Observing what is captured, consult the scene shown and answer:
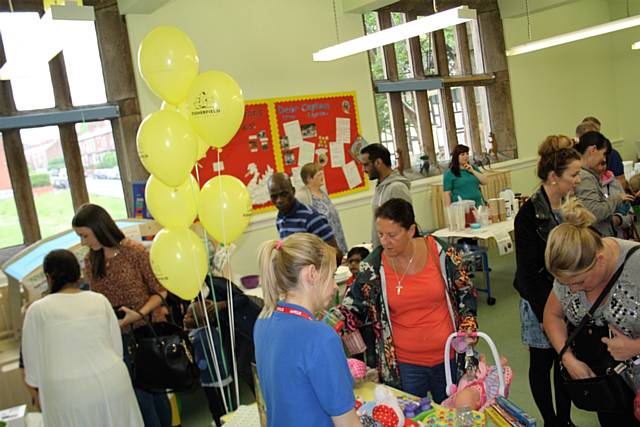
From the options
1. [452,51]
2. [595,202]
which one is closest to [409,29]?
[595,202]

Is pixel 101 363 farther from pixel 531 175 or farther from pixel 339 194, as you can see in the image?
pixel 531 175

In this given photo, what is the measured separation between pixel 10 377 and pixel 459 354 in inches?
111

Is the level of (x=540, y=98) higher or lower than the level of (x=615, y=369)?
higher

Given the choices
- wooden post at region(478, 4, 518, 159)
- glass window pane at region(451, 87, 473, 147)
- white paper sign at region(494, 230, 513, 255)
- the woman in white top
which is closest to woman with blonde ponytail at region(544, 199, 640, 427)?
the woman in white top

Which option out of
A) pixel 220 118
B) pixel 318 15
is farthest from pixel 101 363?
pixel 318 15

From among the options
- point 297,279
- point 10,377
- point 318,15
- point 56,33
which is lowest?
point 10,377

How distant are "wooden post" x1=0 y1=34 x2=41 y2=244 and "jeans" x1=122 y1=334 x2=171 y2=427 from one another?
2.12m

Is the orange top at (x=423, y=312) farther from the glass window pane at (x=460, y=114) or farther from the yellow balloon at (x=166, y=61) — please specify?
the glass window pane at (x=460, y=114)

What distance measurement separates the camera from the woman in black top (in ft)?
7.82

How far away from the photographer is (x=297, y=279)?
150cm

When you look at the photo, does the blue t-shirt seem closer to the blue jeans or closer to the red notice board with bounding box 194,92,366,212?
the blue jeans

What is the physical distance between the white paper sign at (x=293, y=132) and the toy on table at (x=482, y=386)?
398 centimetres

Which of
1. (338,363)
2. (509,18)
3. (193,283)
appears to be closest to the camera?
(338,363)

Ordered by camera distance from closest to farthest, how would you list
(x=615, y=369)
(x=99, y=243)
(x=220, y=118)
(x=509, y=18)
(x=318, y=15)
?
1. (x=615, y=369)
2. (x=220, y=118)
3. (x=99, y=243)
4. (x=318, y=15)
5. (x=509, y=18)
